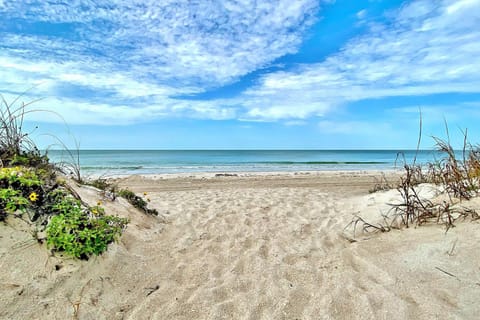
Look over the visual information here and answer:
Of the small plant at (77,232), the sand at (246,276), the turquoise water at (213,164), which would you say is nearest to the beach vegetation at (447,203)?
the sand at (246,276)

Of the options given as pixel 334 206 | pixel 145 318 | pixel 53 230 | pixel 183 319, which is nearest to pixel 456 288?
pixel 183 319

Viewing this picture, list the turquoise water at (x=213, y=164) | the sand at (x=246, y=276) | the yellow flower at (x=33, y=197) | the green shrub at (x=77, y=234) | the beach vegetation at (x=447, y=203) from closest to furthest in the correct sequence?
the sand at (x=246, y=276), the green shrub at (x=77, y=234), the yellow flower at (x=33, y=197), the beach vegetation at (x=447, y=203), the turquoise water at (x=213, y=164)

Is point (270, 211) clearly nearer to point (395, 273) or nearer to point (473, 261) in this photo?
point (395, 273)

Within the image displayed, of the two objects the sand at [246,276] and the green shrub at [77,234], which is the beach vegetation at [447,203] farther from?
the green shrub at [77,234]

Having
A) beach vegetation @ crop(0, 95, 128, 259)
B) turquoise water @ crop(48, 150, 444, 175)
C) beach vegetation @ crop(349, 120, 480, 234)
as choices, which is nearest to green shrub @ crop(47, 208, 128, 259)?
beach vegetation @ crop(0, 95, 128, 259)

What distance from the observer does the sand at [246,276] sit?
2.47 metres

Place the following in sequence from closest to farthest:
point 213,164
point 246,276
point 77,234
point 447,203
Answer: point 77,234
point 246,276
point 447,203
point 213,164

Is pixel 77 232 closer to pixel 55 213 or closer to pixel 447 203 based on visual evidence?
pixel 55 213

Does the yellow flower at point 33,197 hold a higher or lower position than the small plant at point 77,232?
higher

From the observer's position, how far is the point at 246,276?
324 centimetres

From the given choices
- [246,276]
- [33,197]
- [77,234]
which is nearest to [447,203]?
[246,276]

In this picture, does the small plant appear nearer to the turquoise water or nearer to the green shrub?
the green shrub

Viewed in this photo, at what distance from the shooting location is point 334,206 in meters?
6.94

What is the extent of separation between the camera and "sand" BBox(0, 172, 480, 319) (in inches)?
97.3
